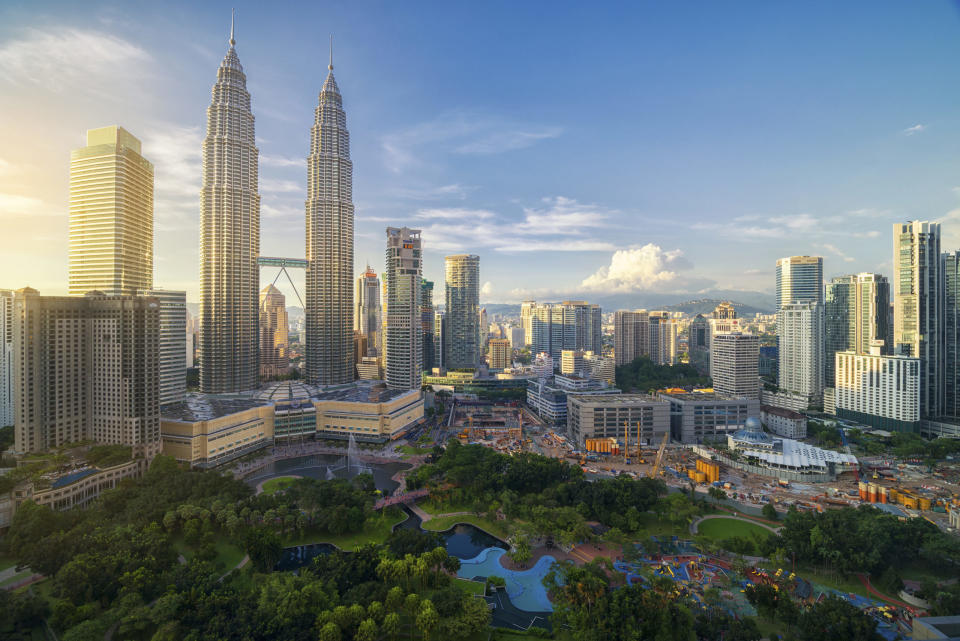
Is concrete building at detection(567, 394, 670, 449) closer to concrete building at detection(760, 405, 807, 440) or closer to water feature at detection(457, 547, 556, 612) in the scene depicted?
concrete building at detection(760, 405, 807, 440)

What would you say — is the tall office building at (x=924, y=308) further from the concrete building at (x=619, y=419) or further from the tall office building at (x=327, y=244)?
the tall office building at (x=327, y=244)

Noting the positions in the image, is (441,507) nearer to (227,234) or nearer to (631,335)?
(227,234)

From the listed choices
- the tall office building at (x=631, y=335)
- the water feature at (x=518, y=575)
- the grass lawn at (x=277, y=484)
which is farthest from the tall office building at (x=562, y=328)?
the water feature at (x=518, y=575)

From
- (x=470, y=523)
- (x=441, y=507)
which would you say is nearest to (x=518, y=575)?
(x=470, y=523)

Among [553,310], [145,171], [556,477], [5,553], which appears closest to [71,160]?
[145,171]

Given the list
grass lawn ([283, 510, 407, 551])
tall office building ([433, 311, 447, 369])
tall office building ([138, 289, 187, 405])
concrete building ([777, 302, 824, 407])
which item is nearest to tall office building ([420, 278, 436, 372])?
tall office building ([433, 311, 447, 369])

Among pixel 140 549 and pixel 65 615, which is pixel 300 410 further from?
pixel 65 615
